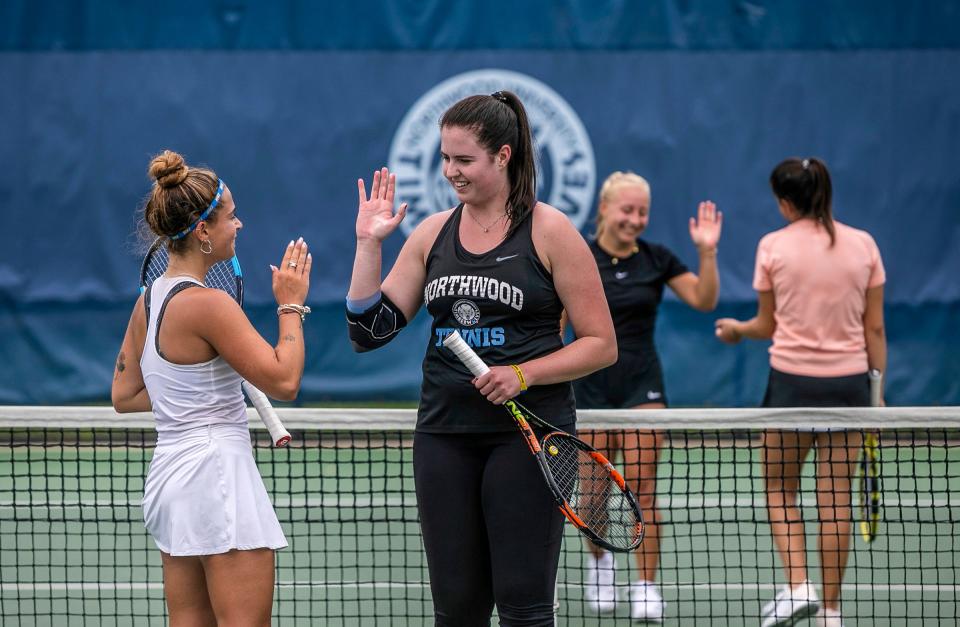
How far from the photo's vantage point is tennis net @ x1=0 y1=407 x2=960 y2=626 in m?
3.69

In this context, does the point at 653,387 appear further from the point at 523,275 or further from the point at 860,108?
the point at 860,108

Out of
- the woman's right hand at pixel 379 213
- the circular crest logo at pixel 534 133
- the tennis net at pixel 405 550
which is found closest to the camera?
the woman's right hand at pixel 379 213

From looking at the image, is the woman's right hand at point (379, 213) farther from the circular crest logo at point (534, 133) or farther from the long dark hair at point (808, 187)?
the circular crest logo at point (534, 133)

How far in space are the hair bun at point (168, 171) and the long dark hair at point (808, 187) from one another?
228 cm

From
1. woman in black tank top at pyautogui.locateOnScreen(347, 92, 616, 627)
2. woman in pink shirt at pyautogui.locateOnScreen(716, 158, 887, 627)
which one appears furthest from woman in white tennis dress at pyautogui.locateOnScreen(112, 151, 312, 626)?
woman in pink shirt at pyautogui.locateOnScreen(716, 158, 887, 627)

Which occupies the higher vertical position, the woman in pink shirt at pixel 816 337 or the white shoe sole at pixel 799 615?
the woman in pink shirt at pixel 816 337

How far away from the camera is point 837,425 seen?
3.69m

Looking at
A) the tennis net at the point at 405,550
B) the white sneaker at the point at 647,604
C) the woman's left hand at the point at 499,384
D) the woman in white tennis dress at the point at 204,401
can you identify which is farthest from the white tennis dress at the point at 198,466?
the white sneaker at the point at 647,604

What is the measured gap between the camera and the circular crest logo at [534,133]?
24.8ft

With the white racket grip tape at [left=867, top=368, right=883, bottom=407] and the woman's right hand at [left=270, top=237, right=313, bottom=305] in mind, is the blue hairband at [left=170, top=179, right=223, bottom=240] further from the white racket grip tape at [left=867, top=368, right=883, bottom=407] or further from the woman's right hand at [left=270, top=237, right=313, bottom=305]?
the white racket grip tape at [left=867, top=368, right=883, bottom=407]

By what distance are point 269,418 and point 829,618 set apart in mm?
2189

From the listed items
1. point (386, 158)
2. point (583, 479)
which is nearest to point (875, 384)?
point (583, 479)

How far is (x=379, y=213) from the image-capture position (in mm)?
2820

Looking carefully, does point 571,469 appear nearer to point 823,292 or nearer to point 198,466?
point 198,466
